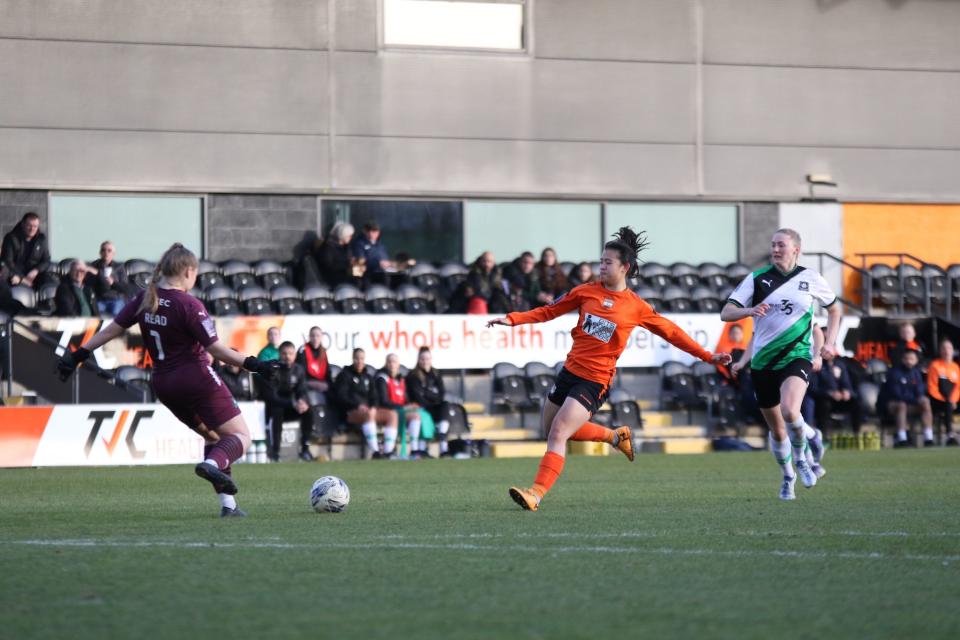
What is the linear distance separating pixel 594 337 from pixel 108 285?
42.5 feet

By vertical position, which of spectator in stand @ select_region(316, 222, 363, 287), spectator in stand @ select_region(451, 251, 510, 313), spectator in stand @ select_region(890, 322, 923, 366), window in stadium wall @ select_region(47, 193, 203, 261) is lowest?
spectator in stand @ select_region(890, 322, 923, 366)

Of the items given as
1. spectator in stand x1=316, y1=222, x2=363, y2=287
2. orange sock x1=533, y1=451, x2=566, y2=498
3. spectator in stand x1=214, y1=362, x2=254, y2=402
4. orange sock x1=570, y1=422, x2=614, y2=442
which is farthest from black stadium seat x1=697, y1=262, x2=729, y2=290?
orange sock x1=533, y1=451, x2=566, y2=498

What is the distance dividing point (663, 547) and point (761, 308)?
374cm

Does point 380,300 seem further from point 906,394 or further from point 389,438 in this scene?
point 906,394

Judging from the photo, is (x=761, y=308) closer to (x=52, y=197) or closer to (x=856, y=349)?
(x=856, y=349)

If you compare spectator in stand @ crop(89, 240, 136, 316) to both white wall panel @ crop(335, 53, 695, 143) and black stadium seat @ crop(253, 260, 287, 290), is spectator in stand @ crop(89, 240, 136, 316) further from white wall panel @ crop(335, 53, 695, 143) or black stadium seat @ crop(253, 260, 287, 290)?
white wall panel @ crop(335, 53, 695, 143)

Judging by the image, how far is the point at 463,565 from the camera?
23.9 ft

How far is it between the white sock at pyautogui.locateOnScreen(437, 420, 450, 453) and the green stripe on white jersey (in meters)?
10.5

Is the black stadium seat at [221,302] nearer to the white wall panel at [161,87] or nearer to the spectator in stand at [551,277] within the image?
the white wall panel at [161,87]

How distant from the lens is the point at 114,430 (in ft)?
63.4

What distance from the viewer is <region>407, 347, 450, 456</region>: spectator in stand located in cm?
2228

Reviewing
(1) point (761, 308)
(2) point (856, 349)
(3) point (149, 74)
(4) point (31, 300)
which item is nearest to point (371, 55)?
(3) point (149, 74)

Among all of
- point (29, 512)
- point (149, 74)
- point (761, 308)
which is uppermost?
point (149, 74)

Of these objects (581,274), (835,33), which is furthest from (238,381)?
(835,33)
